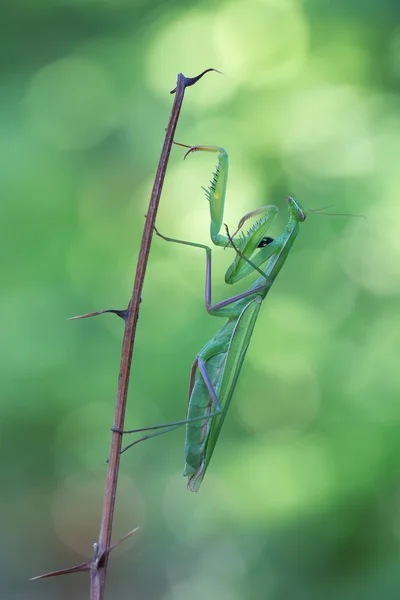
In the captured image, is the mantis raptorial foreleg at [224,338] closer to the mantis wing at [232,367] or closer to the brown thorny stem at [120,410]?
the mantis wing at [232,367]

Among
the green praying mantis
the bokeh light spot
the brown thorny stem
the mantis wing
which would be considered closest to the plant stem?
the brown thorny stem

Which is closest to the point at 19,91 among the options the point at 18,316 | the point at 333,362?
the point at 18,316

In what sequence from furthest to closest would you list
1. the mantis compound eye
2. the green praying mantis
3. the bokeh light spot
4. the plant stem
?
the bokeh light spot
the mantis compound eye
the green praying mantis
the plant stem

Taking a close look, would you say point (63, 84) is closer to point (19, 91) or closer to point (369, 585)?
point (19, 91)

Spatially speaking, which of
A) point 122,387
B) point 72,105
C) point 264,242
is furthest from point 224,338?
point 72,105

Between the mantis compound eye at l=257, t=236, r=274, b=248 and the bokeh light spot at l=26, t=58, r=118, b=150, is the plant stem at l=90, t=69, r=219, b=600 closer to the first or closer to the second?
the mantis compound eye at l=257, t=236, r=274, b=248

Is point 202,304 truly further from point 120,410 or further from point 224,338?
point 120,410

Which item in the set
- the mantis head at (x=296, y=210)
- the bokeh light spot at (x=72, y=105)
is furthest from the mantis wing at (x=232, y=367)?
the bokeh light spot at (x=72, y=105)
